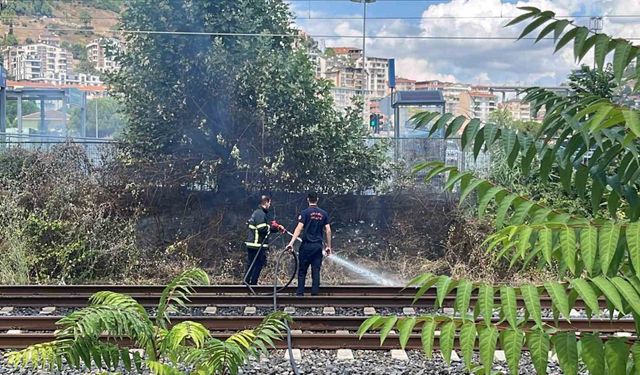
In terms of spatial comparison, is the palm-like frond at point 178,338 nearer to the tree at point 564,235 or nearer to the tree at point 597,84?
the tree at point 564,235

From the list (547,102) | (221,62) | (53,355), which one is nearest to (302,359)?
(53,355)

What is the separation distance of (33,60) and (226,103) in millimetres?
47913

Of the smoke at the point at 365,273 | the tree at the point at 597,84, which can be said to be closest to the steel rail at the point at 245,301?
the smoke at the point at 365,273

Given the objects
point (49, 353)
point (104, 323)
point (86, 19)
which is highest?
point (86, 19)

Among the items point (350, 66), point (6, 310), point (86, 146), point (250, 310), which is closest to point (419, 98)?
point (86, 146)

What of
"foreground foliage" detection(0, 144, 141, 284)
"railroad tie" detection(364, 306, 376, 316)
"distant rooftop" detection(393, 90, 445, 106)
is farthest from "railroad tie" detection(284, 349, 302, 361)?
"distant rooftop" detection(393, 90, 445, 106)

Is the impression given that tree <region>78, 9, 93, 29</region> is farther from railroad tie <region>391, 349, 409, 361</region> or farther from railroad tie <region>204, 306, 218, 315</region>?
railroad tie <region>391, 349, 409, 361</region>

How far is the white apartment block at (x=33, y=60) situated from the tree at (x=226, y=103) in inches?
1150

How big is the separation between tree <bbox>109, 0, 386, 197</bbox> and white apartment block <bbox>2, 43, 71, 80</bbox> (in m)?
29.2

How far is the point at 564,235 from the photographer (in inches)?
84.0

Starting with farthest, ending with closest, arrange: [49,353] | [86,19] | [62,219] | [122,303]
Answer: [86,19] < [62,219] < [122,303] < [49,353]

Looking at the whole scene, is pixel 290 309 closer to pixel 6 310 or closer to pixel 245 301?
pixel 245 301

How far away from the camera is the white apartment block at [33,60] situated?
51769mm

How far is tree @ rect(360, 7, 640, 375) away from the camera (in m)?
2.05
